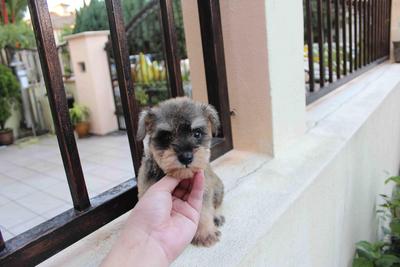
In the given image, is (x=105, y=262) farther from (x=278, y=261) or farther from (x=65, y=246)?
(x=278, y=261)

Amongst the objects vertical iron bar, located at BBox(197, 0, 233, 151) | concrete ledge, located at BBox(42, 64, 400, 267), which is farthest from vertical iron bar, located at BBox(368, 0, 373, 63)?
vertical iron bar, located at BBox(197, 0, 233, 151)

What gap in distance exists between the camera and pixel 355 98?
2.95 m

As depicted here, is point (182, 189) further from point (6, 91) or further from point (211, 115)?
point (6, 91)

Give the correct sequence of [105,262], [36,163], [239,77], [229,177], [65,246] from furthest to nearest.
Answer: [36,163] → [239,77] → [229,177] → [65,246] → [105,262]

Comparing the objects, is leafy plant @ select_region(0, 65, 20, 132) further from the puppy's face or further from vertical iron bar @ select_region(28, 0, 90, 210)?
the puppy's face

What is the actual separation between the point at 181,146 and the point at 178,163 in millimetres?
49

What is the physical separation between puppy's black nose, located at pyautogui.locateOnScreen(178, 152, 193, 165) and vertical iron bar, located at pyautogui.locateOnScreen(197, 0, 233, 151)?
77cm

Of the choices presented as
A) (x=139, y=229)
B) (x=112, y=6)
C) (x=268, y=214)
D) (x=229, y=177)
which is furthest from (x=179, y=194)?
(x=112, y=6)

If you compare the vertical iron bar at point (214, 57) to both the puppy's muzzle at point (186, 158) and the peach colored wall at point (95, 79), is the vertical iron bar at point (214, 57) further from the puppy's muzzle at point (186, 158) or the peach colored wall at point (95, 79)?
the peach colored wall at point (95, 79)

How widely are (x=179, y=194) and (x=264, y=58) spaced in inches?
32.4

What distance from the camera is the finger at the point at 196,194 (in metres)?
1.06

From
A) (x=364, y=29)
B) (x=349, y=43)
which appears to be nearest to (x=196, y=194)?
(x=349, y=43)

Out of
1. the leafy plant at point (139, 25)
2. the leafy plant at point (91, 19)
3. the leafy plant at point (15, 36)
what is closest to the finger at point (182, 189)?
the leafy plant at point (139, 25)

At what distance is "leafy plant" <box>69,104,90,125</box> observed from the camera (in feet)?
21.2
